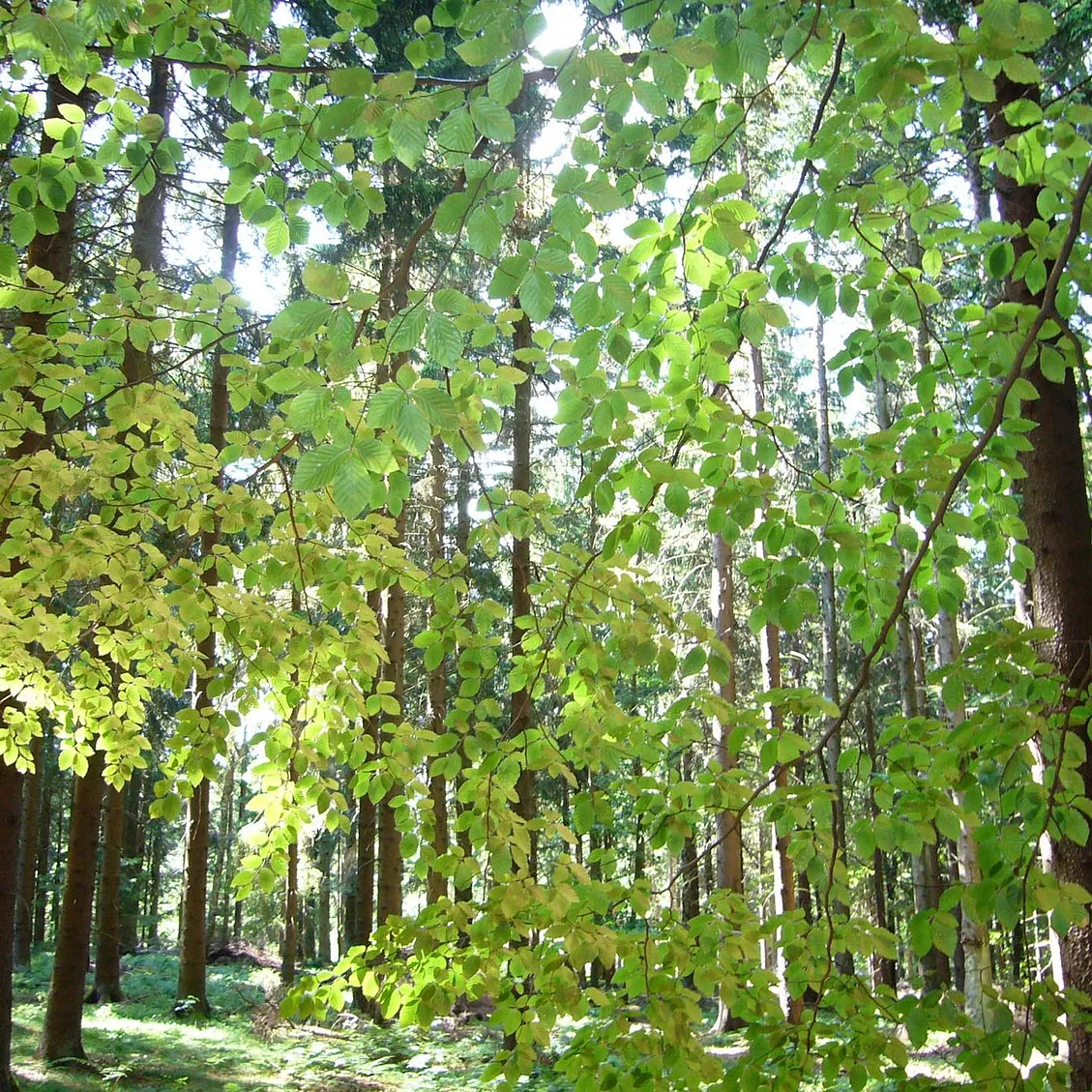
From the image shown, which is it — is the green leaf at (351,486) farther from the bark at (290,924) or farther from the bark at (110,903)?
the bark at (290,924)

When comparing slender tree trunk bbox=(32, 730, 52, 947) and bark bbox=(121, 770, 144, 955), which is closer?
slender tree trunk bbox=(32, 730, 52, 947)

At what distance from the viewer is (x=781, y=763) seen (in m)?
2.18

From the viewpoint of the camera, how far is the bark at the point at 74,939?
24.7 ft

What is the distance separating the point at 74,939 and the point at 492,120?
26.8 feet

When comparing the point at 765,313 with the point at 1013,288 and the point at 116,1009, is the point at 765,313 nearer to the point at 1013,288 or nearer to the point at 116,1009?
the point at 1013,288

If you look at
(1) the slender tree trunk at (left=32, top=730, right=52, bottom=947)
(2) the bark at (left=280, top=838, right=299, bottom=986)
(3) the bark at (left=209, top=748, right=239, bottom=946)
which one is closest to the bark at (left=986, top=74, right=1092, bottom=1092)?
(2) the bark at (left=280, top=838, right=299, bottom=986)

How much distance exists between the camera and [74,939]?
7613 mm

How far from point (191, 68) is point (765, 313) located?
158 centimetres

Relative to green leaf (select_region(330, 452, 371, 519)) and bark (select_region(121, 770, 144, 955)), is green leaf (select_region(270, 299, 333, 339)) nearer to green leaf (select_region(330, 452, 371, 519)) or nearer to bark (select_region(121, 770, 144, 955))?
green leaf (select_region(330, 452, 371, 519))

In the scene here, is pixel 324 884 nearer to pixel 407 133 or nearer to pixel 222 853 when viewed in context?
pixel 222 853

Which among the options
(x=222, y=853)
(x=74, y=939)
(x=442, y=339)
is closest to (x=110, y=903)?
(x=74, y=939)

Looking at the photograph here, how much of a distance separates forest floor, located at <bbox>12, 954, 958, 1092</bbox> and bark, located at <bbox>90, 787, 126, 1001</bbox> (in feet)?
1.06

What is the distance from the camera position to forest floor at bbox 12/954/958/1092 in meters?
7.64

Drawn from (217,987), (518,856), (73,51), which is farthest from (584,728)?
(217,987)
